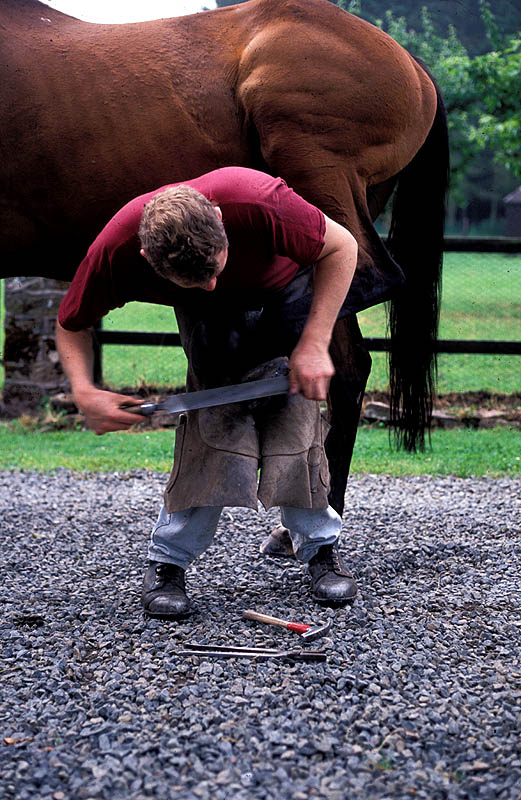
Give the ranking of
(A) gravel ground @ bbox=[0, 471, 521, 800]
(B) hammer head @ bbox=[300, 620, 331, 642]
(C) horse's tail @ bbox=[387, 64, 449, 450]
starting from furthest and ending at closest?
(C) horse's tail @ bbox=[387, 64, 449, 450], (B) hammer head @ bbox=[300, 620, 331, 642], (A) gravel ground @ bbox=[0, 471, 521, 800]

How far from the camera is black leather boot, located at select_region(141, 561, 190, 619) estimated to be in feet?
8.81

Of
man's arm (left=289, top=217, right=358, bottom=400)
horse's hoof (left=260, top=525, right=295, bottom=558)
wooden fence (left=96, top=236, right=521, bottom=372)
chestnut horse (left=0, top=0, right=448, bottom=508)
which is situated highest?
chestnut horse (left=0, top=0, right=448, bottom=508)

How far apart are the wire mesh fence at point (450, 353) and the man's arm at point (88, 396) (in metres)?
2.63

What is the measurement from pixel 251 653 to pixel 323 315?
1002mm

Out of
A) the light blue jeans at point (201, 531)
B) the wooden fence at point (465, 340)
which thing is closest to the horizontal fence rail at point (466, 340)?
the wooden fence at point (465, 340)

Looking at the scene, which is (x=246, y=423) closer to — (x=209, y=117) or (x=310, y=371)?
(x=310, y=371)

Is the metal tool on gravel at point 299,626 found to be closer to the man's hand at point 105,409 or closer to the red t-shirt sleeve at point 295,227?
the man's hand at point 105,409

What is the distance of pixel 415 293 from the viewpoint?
12.5 ft

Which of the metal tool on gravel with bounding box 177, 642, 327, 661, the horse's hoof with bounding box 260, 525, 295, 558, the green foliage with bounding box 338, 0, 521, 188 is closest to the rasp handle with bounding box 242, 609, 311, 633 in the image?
the metal tool on gravel with bounding box 177, 642, 327, 661

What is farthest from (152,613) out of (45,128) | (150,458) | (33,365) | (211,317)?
(33,365)

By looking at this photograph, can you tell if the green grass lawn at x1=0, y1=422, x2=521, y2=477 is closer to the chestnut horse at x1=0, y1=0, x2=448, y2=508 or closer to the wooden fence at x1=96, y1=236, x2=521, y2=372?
the wooden fence at x1=96, y1=236, x2=521, y2=372

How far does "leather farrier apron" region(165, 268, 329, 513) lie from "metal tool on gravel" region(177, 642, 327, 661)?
0.43 meters

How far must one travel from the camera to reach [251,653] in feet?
7.88

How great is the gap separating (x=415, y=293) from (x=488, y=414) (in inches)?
101
